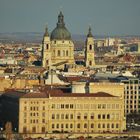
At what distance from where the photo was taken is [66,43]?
9481 cm

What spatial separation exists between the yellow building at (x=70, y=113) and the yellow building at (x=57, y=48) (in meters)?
35.5

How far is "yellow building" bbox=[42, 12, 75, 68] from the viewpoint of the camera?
94.6m

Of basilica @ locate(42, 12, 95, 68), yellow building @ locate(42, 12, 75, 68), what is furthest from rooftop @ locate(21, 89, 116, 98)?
yellow building @ locate(42, 12, 75, 68)

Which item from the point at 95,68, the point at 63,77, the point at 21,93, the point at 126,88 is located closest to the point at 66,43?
the point at 95,68

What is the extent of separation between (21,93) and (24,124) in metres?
3.42

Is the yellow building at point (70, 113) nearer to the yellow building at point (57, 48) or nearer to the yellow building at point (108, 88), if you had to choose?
the yellow building at point (108, 88)

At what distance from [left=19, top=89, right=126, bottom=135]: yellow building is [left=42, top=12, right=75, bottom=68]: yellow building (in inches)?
1398

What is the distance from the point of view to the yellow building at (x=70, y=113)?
5734 cm

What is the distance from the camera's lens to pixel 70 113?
58.3 meters

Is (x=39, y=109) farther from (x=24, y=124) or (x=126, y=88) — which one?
(x=126, y=88)

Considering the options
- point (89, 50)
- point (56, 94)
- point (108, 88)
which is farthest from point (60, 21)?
point (56, 94)

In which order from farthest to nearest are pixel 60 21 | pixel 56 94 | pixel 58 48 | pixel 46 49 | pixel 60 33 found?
1. pixel 60 21
2. pixel 60 33
3. pixel 46 49
4. pixel 58 48
5. pixel 56 94

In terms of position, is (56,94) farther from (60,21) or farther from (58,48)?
(60,21)

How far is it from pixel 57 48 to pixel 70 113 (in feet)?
120
